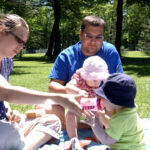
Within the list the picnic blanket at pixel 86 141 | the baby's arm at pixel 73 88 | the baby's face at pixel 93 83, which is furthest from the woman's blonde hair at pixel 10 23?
the picnic blanket at pixel 86 141

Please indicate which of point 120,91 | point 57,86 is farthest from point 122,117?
point 57,86

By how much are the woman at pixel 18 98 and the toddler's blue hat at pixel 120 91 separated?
1.04 ft

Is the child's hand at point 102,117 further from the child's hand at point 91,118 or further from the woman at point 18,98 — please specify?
the woman at point 18,98

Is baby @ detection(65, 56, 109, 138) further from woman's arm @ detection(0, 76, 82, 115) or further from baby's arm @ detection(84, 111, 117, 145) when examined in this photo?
woman's arm @ detection(0, 76, 82, 115)

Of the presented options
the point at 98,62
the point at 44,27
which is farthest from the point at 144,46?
the point at 98,62

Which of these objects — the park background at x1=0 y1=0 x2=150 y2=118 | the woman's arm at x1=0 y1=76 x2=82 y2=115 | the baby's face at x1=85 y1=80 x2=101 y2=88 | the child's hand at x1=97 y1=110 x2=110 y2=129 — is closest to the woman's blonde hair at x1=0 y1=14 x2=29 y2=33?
the woman's arm at x1=0 y1=76 x2=82 y2=115

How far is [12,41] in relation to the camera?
2.68m

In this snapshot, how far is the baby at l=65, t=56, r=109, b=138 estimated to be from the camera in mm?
3201

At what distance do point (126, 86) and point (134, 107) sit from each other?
0.23 m

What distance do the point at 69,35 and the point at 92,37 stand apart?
4740 centimetres

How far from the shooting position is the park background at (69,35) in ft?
35.6

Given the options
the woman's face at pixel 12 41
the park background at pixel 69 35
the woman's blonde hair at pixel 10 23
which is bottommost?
the park background at pixel 69 35

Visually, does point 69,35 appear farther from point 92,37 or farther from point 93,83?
point 93,83

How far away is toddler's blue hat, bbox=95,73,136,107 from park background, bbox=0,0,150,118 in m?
2.57
